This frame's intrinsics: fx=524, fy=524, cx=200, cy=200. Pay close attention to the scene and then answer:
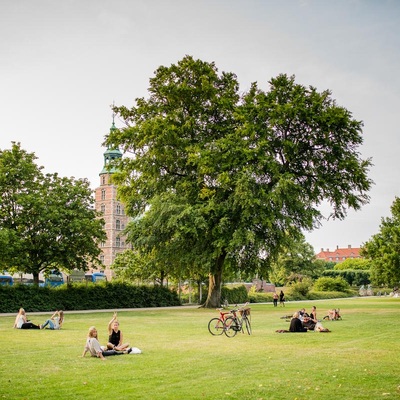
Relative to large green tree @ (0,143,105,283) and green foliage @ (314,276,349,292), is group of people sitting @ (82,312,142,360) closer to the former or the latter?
large green tree @ (0,143,105,283)

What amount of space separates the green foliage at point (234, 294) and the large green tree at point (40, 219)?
18.6m

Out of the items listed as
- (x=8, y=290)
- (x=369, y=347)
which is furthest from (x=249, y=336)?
(x=8, y=290)

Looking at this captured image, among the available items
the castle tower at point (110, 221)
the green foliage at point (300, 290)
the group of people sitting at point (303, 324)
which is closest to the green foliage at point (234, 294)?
the green foliage at point (300, 290)

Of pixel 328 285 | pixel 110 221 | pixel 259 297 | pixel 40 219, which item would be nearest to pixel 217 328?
pixel 40 219

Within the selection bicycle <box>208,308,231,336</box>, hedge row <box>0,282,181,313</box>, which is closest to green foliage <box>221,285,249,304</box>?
hedge row <box>0,282,181,313</box>

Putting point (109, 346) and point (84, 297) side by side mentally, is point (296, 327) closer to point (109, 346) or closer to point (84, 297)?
point (109, 346)

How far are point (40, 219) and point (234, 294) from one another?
88.0ft

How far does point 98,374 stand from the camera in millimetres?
11297

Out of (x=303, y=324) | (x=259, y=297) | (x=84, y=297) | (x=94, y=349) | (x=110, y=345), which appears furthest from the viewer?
(x=259, y=297)

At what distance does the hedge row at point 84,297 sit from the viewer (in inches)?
1547

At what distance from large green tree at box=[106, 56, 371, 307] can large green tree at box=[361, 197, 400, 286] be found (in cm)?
1605

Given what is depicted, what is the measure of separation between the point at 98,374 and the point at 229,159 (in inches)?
1056

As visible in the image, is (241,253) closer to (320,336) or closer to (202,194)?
(202,194)

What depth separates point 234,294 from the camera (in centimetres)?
5991
